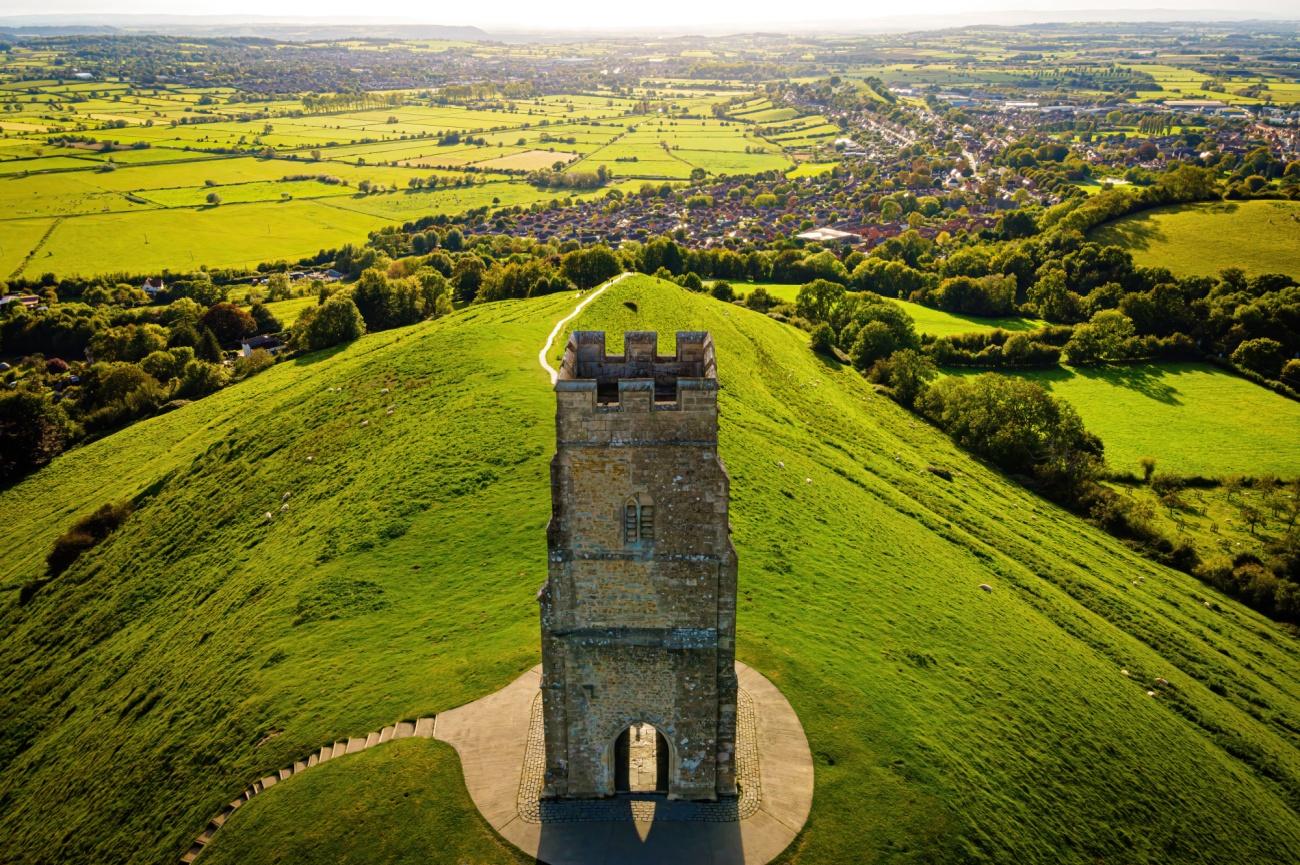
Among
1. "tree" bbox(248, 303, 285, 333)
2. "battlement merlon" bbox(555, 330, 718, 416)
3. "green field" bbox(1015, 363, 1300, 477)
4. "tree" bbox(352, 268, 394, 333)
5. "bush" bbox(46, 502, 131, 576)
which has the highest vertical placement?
"battlement merlon" bbox(555, 330, 718, 416)

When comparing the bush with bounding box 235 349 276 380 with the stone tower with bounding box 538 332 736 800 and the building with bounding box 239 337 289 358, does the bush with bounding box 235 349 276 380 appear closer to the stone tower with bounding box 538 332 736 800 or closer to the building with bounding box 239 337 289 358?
the building with bounding box 239 337 289 358

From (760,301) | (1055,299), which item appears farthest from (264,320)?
(1055,299)

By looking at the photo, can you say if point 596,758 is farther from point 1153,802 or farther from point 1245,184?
point 1245,184

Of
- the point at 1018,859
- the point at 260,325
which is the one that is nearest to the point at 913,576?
the point at 1018,859

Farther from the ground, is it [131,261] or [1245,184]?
[1245,184]

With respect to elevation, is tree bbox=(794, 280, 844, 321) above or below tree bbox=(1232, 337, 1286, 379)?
above

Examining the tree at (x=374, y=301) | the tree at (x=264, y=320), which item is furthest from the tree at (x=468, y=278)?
the tree at (x=264, y=320)

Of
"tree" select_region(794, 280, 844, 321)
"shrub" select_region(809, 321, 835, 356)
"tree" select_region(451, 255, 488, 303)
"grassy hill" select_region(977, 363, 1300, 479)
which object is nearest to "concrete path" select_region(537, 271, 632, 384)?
"shrub" select_region(809, 321, 835, 356)
